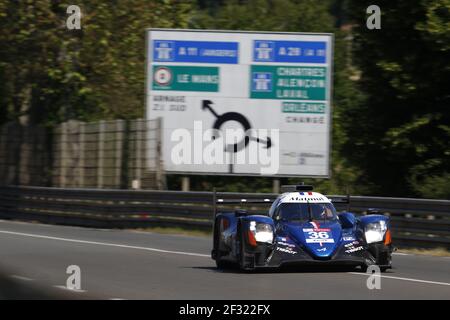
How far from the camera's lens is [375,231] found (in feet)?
42.9

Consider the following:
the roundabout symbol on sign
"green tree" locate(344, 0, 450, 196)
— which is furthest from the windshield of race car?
the roundabout symbol on sign

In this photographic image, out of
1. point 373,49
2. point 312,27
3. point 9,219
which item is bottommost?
point 9,219

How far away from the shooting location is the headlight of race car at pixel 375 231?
13008 mm

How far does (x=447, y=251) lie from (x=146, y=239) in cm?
631

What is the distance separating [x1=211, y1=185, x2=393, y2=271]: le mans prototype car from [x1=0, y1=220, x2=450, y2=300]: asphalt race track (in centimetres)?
20

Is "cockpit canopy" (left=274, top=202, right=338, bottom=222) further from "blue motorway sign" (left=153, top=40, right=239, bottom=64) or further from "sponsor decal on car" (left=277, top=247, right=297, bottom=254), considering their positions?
"blue motorway sign" (left=153, top=40, right=239, bottom=64)

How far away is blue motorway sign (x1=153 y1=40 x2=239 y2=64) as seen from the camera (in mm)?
26359

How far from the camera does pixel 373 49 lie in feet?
82.9

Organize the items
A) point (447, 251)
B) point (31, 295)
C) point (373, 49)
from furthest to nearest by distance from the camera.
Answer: point (373, 49) < point (447, 251) < point (31, 295)

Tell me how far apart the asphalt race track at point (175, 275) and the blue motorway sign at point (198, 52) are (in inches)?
293
